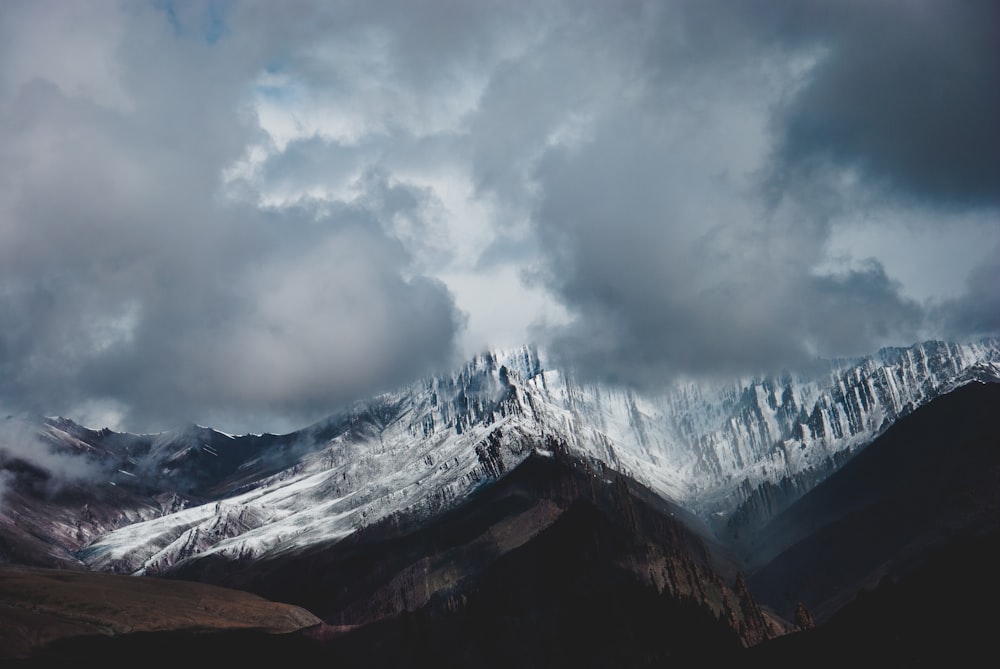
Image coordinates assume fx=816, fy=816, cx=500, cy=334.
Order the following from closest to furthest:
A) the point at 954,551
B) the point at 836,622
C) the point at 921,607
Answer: the point at 921,607 → the point at 836,622 → the point at 954,551

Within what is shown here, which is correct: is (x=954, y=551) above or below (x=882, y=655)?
above

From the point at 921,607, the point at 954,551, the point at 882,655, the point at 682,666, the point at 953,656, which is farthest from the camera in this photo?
the point at 682,666

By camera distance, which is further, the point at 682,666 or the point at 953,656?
the point at 682,666

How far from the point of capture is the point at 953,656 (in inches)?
4975

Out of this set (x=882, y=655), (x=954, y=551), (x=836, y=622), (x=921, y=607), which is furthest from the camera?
(x=954, y=551)

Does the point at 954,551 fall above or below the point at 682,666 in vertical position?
above

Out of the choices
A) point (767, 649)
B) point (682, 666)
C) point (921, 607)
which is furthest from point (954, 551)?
point (682, 666)

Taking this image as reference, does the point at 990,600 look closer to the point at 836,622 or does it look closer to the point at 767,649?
the point at 836,622

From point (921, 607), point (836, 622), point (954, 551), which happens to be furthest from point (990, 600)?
point (954, 551)

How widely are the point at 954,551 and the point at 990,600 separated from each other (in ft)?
134

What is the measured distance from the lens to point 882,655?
135125 mm

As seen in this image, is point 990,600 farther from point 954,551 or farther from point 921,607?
point 954,551

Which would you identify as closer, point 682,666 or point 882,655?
point 882,655

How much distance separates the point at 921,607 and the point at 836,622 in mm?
17082
